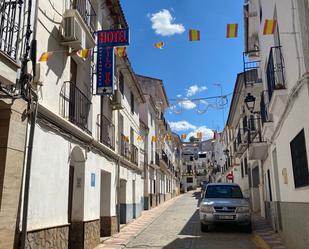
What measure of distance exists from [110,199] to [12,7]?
28.2 ft

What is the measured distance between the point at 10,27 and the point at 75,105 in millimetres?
3902

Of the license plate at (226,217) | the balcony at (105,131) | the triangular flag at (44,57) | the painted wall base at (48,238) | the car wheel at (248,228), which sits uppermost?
the triangular flag at (44,57)

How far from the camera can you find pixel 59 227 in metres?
7.88

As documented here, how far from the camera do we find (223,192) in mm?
14797

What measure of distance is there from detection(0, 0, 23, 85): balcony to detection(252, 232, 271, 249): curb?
27.4ft

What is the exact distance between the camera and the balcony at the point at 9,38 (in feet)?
16.5

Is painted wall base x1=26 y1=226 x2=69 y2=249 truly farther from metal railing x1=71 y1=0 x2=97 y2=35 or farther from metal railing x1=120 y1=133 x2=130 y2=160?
metal railing x1=120 y1=133 x2=130 y2=160

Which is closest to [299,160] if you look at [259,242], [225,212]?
[259,242]

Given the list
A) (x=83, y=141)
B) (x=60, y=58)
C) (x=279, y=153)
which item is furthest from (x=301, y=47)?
(x=83, y=141)

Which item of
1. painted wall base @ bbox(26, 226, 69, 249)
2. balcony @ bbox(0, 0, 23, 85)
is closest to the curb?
painted wall base @ bbox(26, 226, 69, 249)

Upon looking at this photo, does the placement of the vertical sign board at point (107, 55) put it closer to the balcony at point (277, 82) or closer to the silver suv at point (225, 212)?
the balcony at point (277, 82)

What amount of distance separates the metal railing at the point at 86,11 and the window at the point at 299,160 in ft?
20.3

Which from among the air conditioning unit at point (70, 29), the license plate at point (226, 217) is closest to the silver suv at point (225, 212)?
the license plate at point (226, 217)

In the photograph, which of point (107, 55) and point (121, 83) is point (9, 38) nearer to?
point (107, 55)
